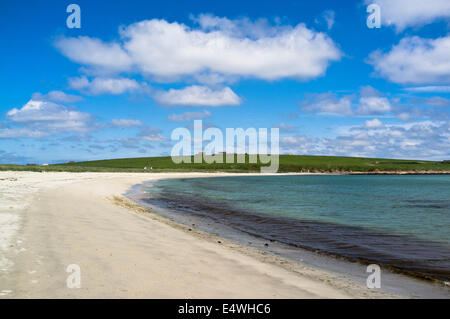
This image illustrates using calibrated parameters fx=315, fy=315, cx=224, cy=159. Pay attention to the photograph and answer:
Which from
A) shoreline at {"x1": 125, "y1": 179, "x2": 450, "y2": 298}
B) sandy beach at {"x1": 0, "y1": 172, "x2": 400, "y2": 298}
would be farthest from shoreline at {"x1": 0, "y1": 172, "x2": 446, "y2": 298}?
shoreline at {"x1": 125, "y1": 179, "x2": 450, "y2": 298}

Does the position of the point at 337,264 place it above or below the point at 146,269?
below

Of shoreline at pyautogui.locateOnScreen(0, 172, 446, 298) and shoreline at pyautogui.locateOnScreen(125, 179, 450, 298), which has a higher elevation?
shoreline at pyautogui.locateOnScreen(0, 172, 446, 298)

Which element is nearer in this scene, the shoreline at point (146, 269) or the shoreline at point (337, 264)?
the shoreline at point (146, 269)

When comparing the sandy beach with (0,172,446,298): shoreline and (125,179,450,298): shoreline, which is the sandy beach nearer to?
(0,172,446,298): shoreline

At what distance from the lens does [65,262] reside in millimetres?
8125

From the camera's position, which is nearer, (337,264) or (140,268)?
(140,268)

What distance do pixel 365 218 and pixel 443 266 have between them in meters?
12.2

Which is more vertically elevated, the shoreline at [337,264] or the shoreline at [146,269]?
the shoreline at [146,269]

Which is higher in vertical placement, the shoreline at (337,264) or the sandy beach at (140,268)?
the sandy beach at (140,268)

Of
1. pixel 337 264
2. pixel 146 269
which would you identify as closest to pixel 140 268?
pixel 146 269

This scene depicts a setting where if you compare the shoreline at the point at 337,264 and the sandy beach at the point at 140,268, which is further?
the shoreline at the point at 337,264

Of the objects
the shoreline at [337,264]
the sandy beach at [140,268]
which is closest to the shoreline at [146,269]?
the sandy beach at [140,268]

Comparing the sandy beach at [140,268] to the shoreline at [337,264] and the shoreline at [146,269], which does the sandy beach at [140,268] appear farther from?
the shoreline at [337,264]

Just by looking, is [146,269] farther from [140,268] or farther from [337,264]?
Answer: [337,264]
